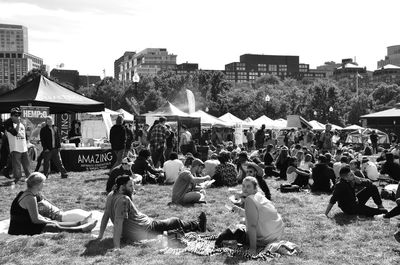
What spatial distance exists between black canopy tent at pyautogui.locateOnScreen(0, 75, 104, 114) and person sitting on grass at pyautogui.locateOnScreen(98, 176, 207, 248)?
8.90m

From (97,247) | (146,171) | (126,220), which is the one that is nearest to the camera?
(97,247)

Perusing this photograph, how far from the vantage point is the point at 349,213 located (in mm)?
8414

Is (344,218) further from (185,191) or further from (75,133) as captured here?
(75,133)

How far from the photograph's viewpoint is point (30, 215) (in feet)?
21.5

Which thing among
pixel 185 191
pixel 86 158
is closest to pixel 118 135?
pixel 86 158

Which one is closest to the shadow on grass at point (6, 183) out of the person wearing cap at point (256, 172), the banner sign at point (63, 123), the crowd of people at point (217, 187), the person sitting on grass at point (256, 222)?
the crowd of people at point (217, 187)

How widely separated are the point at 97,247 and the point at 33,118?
864cm

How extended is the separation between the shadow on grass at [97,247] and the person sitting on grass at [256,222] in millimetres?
1467

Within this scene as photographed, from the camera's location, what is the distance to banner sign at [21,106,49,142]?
13.6m

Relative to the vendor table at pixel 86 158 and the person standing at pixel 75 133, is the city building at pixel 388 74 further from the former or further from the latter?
the vendor table at pixel 86 158

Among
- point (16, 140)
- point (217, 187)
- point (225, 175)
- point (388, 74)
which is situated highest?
point (388, 74)

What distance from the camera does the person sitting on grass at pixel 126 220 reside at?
6.15 m

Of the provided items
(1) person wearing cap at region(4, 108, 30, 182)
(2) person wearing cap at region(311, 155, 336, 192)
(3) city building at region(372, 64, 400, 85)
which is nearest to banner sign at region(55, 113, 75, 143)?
(1) person wearing cap at region(4, 108, 30, 182)

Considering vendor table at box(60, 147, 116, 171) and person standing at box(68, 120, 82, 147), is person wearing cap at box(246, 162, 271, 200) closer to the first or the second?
vendor table at box(60, 147, 116, 171)
